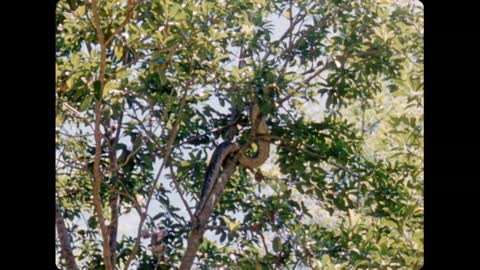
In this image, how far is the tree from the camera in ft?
7.84

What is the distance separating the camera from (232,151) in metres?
2.90

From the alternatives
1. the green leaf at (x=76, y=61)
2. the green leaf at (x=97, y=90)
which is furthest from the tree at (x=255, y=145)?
the green leaf at (x=97, y=90)

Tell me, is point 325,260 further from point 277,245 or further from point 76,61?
point 76,61

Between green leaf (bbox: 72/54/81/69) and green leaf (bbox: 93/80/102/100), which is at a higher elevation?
green leaf (bbox: 72/54/81/69)

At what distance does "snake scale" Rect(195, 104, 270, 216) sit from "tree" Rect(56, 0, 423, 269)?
4 centimetres

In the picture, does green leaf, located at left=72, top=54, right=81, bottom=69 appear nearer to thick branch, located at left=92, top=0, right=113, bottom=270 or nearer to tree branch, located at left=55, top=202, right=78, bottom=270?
thick branch, located at left=92, top=0, right=113, bottom=270

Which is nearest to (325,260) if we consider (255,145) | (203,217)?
(203,217)

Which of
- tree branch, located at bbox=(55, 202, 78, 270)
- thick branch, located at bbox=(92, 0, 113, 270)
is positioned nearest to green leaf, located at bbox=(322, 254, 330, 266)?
thick branch, located at bbox=(92, 0, 113, 270)

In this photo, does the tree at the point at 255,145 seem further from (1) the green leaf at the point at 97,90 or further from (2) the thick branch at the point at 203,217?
(1) the green leaf at the point at 97,90
